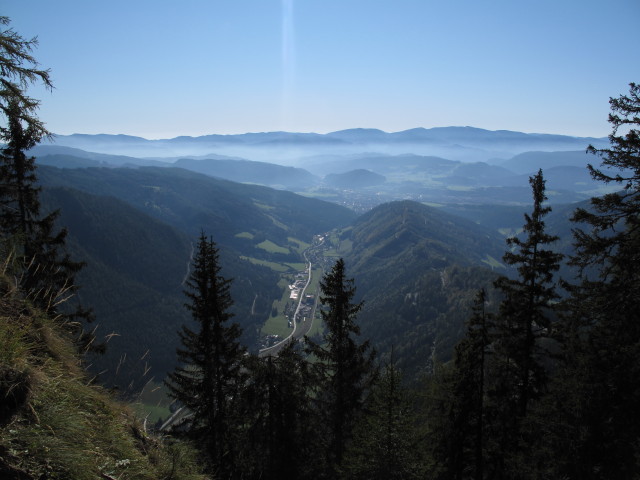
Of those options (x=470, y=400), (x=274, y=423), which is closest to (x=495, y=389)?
(x=470, y=400)

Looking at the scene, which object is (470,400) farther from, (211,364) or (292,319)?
(292,319)

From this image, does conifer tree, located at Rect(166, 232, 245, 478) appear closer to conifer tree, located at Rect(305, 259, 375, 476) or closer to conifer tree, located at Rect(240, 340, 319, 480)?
conifer tree, located at Rect(240, 340, 319, 480)

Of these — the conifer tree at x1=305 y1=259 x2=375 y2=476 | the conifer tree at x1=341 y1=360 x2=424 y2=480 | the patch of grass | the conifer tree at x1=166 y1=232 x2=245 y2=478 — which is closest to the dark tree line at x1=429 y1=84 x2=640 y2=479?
the conifer tree at x1=341 y1=360 x2=424 y2=480

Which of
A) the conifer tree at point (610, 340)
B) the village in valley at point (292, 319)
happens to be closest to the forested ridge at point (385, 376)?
the conifer tree at point (610, 340)

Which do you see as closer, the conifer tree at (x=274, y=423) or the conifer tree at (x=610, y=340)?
the conifer tree at (x=610, y=340)

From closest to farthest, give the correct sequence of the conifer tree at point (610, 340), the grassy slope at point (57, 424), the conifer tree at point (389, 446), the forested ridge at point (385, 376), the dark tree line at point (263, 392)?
the grassy slope at point (57, 424), the forested ridge at point (385, 376), the conifer tree at point (610, 340), the conifer tree at point (389, 446), the dark tree line at point (263, 392)

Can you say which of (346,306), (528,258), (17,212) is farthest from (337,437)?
(17,212)

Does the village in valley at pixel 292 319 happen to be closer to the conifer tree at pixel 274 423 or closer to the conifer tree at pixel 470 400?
the conifer tree at pixel 470 400

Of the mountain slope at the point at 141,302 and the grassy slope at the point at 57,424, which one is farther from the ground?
the grassy slope at the point at 57,424
